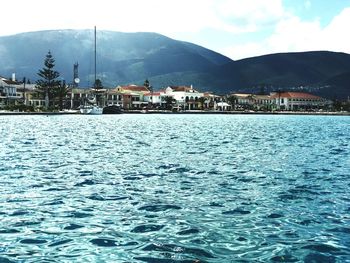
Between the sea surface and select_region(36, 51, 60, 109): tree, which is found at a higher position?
select_region(36, 51, 60, 109): tree

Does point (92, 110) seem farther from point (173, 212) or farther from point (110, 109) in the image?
point (173, 212)

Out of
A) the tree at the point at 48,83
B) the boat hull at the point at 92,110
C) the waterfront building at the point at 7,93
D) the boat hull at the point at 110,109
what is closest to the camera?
the boat hull at the point at 92,110

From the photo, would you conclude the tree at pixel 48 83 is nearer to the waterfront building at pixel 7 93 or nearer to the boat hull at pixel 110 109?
the boat hull at pixel 110 109

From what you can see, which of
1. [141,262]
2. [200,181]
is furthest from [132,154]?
[141,262]

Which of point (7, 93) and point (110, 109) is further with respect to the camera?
point (7, 93)

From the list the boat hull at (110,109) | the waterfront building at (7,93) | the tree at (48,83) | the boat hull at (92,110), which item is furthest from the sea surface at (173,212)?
the waterfront building at (7,93)

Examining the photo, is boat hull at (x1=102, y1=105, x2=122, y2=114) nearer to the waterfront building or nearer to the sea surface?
the waterfront building

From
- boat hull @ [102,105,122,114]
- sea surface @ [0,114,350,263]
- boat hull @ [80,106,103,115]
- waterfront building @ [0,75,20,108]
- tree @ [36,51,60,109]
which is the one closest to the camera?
sea surface @ [0,114,350,263]

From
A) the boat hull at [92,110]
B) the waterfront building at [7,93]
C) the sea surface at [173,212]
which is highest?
the waterfront building at [7,93]

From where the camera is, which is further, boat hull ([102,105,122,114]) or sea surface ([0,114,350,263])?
boat hull ([102,105,122,114])

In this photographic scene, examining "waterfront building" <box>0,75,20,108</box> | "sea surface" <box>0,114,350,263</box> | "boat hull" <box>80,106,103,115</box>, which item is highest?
"waterfront building" <box>0,75,20,108</box>

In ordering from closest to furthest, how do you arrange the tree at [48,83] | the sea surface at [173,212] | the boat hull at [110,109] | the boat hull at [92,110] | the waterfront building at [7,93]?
the sea surface at [173,212] < the boat hull at [92,110] < the tree at [48,83] < the boat hull at [110,109] < the waterfront building at [7,93]

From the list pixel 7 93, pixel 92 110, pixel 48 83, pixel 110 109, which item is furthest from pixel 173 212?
pixel 7 93

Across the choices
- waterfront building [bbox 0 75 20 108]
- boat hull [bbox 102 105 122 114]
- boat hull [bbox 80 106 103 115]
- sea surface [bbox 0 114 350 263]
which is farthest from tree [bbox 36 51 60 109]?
sea surface [bbox 0 114 350 263]
